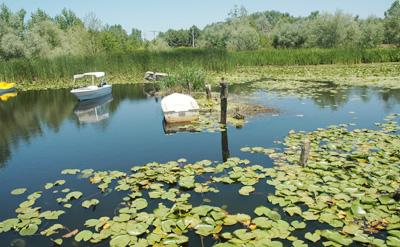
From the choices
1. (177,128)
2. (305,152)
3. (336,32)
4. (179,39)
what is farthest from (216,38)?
(305,152)

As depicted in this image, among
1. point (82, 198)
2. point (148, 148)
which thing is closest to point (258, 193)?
point (82, 198)

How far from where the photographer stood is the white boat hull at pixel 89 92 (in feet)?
56.8

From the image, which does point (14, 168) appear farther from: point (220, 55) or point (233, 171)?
point (220, 55)

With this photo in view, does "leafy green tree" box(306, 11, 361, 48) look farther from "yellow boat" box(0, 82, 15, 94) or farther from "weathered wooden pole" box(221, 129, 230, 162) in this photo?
"weathered wooden pole" box(221, 129, 230, 162)

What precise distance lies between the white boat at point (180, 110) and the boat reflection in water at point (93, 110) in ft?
11.8

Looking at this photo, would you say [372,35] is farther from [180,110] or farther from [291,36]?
[180,110]

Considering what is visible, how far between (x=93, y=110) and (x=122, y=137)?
5646 millimetres

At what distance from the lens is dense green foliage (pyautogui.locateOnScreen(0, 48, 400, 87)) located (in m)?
27.4

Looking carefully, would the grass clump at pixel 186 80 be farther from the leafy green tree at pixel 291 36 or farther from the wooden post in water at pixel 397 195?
the leafy green tree at pixel 291 36

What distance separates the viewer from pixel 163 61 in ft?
101

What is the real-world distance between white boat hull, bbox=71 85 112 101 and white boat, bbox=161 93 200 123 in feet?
23.4

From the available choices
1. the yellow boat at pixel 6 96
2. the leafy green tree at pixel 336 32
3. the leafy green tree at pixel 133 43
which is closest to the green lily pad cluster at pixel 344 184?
the yellow boat at pixel 6 96

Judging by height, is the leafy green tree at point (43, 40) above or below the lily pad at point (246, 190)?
above

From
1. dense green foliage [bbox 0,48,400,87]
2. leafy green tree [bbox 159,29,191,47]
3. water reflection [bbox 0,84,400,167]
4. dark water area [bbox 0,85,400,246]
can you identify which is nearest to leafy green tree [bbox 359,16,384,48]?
dense green foliage [bbox 0,48,400,87]
